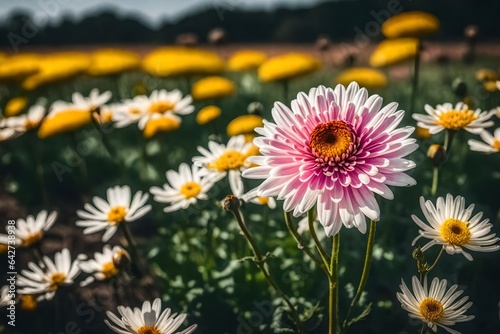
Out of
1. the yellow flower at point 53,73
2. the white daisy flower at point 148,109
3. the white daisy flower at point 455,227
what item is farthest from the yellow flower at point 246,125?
the yellow flower at point 53,73

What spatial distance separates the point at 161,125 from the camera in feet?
8.43

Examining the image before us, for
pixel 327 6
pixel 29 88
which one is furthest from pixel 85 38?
pixel 29 88

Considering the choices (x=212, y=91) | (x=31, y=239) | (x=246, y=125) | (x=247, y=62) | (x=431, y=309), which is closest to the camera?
(x=431, y=309)

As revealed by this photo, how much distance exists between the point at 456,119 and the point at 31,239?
1.94m

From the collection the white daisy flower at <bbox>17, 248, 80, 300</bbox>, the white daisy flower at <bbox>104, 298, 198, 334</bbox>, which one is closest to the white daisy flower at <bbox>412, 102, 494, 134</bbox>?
the white daisy flower at <bbox>104, 298, 198, 334</bbox>

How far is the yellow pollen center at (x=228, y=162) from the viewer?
6.59ft

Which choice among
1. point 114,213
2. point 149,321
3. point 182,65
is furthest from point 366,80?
point 149,321

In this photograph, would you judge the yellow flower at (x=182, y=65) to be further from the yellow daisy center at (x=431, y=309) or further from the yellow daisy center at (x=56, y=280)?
the yellow daisy center at (x=431, y=309)

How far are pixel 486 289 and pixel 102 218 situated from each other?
193 cm

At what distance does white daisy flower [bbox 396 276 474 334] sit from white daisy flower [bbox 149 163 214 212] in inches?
37.0

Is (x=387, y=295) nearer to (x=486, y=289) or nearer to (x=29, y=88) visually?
(x=486, y=289)

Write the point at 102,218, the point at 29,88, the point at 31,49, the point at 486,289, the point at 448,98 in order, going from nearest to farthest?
the point at 102,218
the point at 486,289
the point at 29,88
the point at 448,98
the point at 31,49

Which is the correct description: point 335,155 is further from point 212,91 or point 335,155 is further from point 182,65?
point 182,65

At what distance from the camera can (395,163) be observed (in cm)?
123
